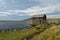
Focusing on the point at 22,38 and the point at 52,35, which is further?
the point at 22,38

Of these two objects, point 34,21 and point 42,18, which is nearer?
point 42,18

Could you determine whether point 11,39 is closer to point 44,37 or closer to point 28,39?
point 28,39

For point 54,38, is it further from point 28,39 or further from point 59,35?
point 28,39

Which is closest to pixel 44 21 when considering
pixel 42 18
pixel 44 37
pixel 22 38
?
pixel 42 18

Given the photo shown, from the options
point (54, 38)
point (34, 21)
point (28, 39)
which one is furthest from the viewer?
point (34, 21)

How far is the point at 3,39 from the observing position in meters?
30.0

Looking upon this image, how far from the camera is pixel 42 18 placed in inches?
2537

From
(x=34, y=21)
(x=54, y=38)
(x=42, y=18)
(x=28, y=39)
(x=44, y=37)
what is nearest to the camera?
(x=54, y=38)

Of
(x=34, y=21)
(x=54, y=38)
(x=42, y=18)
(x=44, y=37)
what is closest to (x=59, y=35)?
(x=54, y=38)

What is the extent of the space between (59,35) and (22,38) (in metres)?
11.6

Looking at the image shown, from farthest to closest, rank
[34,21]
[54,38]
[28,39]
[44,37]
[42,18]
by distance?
[34,21]
[42,18]
[28,39]
[44,37]
[54,38]

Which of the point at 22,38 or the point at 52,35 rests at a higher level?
the point at 52,35

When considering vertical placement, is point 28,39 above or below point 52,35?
below

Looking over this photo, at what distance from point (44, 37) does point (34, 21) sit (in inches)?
1958
